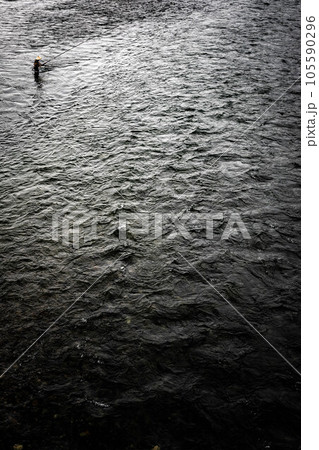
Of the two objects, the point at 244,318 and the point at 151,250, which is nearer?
the point at 244,318

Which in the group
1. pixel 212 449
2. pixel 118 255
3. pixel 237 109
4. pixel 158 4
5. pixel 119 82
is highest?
pixel 158 4

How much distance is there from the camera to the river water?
299 centimetres

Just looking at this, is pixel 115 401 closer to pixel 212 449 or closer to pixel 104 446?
pixel 104 446

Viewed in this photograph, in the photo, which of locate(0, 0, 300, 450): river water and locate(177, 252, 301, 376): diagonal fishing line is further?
locate(177, 252, 301, 376): diagonal fishing line

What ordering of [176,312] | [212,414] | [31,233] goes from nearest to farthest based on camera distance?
[212,414] < [176,312] < [31,233]

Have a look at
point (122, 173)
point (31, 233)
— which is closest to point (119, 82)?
point (122, 173)

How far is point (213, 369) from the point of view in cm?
328

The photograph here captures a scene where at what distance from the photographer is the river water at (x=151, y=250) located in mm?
2990

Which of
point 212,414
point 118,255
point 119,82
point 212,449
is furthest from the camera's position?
point 119,82

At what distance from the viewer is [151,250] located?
177 inches

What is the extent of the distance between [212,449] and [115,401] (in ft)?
2.95

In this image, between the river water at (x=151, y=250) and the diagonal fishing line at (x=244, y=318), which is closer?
the river water at (x=151, y=250)

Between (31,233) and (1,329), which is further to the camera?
(31,233)

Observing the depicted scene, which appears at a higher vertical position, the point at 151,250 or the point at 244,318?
the point at 151,250
